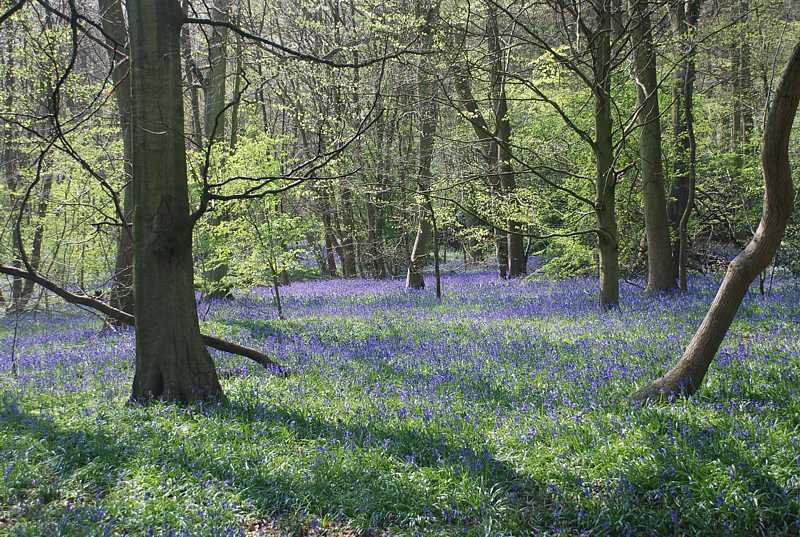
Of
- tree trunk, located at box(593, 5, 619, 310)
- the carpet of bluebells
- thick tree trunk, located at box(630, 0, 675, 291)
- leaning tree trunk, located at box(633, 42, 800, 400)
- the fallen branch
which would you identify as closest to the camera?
the carpet of bluebells

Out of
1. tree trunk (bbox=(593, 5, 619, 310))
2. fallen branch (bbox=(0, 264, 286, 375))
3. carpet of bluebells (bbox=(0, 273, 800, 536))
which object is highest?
tree trunk (bbox=(593, 5, 619, 310))

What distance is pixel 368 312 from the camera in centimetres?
1315

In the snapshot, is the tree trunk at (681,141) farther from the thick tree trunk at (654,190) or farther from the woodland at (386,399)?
the woodland at (386,399)

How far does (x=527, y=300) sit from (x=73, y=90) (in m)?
12.6

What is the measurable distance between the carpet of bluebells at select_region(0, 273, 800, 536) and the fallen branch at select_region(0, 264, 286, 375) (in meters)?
0.30

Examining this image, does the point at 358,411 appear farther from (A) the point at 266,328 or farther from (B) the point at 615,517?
(A) the point at 266,328

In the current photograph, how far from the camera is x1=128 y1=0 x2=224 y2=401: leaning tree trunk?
5676 millimetres

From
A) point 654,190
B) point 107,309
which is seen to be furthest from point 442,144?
point 107,309

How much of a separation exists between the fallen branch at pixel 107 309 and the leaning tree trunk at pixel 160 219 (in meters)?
0.82

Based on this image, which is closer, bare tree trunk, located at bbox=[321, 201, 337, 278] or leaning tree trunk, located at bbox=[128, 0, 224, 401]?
leaning tree trunk, located at bbox=[128, 0, 224, 401]

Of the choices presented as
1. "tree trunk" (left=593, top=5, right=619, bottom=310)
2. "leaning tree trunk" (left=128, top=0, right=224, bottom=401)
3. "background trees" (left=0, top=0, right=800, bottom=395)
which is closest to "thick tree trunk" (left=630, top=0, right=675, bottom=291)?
"background trees" (left=0, top=0, right=800, bottom=395)

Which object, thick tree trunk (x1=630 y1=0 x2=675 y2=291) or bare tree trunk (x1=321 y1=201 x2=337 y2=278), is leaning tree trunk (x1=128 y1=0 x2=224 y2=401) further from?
bare tree trunk (x1=321 y1=201 x2=337 y2=278)

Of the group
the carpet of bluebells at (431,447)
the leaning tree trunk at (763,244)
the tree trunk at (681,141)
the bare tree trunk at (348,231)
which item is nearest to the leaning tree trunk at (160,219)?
the carpet of bluebells at (431,447)

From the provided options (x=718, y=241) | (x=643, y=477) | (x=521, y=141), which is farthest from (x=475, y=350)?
(x=718, y=241)
